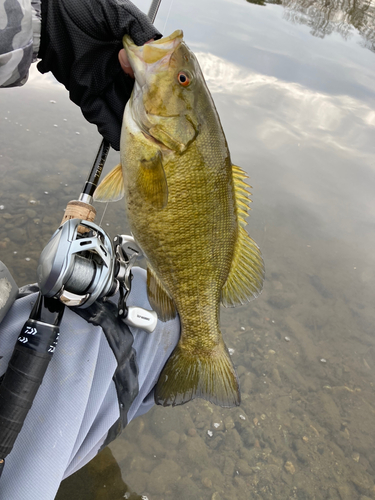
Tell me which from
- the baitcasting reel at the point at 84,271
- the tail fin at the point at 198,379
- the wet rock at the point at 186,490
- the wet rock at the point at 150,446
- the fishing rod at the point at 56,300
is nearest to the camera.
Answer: the fishing rod at the point at 56,300

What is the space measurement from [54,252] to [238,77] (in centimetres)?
506

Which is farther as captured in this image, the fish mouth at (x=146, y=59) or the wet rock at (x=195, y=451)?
the wet rock at (x=195, y=451)

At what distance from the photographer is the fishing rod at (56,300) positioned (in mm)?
970

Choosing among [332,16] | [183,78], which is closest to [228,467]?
[183,78]

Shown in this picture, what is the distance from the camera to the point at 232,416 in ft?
6.86

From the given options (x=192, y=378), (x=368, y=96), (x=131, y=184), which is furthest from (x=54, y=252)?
(x=368, y=96)

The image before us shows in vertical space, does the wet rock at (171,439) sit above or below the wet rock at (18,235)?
below

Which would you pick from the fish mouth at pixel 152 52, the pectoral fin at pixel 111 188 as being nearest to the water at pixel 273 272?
the pectoral fin at pixel 111 188

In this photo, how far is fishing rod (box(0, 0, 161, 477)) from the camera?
3.18 feet

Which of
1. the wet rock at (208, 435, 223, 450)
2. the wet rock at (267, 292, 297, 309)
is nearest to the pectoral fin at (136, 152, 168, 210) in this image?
the wet rock at (208, 435, 223, 450)

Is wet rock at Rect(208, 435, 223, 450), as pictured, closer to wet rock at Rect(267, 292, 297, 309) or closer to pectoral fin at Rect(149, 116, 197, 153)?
wet rock at Rect(267, 292, 297, 309)

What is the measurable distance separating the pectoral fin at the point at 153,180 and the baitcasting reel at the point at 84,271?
0.78ft

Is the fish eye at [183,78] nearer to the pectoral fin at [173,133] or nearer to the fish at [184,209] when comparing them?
the fish at [184,209]

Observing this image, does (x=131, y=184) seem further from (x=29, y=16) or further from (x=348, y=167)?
(x=348, y=167)
